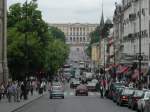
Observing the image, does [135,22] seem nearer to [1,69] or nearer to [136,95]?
[1,69]

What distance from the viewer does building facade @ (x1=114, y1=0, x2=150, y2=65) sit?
88.1m

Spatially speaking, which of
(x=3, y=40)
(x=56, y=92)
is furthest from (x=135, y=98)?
(x=3, y=40)

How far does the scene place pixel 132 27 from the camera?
347 feet

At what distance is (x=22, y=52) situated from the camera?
83812mm

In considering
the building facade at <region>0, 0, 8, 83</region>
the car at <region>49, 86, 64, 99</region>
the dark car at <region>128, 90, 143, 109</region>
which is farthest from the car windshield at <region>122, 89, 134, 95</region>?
the building facade at <region>0, 0, 8, 83</region>

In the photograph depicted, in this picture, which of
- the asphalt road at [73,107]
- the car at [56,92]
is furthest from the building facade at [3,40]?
the asphalt road at [73,107]

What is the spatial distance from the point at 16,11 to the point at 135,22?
1815 centimetres

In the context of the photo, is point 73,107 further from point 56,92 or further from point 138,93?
point 56,92

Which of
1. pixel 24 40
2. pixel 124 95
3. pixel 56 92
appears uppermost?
pixel 24 40

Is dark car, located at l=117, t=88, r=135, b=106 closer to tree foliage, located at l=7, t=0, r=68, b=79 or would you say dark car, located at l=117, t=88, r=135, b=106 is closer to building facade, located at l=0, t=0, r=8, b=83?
building facade, located at l=0, t=0, r=8, b=83

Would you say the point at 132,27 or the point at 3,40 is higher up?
the point at 132,27

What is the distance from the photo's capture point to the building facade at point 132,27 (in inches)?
3467

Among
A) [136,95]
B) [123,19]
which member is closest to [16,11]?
[123,19]

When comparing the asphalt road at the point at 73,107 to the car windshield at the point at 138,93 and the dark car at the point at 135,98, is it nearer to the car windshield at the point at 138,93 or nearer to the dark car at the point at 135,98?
the dark car at the point at 135,98
